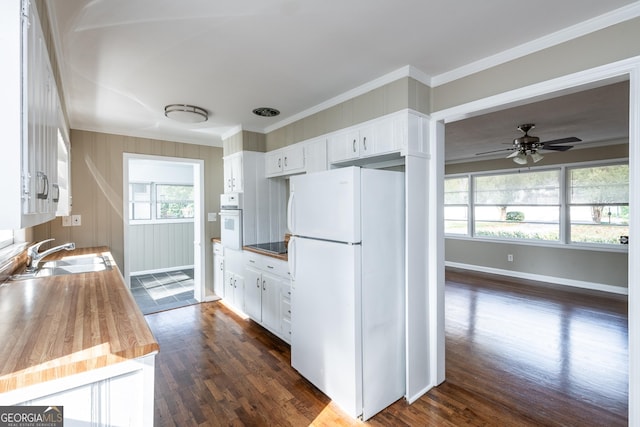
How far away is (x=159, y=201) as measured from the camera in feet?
21.0

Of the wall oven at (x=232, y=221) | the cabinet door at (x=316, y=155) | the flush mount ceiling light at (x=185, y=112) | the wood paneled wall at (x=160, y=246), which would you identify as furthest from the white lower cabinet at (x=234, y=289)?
the wood paneled wall at (x=160, y=246)

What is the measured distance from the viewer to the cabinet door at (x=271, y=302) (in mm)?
3141

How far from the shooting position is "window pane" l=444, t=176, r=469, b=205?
271 inches

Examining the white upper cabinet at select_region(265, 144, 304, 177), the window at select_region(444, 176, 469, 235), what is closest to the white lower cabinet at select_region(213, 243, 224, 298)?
the white upper cabinet at select_region(265, 144, 304, 177)

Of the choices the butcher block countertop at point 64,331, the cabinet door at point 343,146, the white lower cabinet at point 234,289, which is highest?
the cabinet door at point 343,146

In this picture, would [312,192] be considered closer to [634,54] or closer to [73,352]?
[73,352]

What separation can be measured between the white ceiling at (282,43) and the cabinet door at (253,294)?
1.92 m

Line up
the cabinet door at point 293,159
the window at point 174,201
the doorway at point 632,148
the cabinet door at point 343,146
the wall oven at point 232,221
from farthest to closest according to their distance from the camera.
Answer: the window at point 174,201, the wall oven at point 232,221, the cabinet door at point 293,159, the cabinet door at point 343,146, the doorway at point 632,148

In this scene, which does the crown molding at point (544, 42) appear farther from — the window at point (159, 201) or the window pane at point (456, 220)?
the window at point (159, 201)

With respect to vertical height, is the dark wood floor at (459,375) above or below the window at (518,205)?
below

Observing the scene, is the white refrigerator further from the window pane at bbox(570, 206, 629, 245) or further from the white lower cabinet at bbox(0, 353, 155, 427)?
the window pane at bbox(570, 206, 629, 245)

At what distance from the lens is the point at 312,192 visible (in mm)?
2393

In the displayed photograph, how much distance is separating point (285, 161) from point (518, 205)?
508 cm

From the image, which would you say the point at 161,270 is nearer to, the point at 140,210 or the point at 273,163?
the point at 140,210
